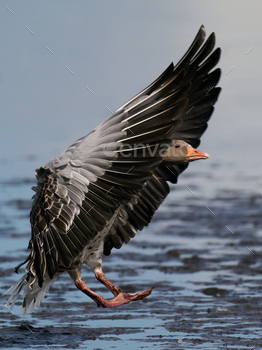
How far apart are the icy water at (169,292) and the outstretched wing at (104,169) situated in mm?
2726

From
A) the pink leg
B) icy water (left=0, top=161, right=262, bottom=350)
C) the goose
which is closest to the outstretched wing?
the goose

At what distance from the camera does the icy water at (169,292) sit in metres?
9.78

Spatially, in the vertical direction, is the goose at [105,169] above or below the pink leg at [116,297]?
above

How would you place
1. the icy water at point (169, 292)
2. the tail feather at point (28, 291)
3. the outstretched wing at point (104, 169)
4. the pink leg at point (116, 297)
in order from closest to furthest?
the outstretched wing at point (104, 169)
the pink leg at point (116, 297)
the tail feather at point (28, 291)
the icy water at point (169, 292)

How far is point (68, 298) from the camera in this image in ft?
38.3

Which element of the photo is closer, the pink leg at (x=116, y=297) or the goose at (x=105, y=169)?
the goose at (x=105, y=169)

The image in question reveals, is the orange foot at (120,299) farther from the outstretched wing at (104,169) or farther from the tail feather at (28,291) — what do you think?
the tail feather at (28,291)

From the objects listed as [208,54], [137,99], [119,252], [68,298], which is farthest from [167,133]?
[119,252]

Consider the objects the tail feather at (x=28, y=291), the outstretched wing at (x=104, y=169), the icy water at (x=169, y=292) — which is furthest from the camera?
the icy water at (x=169, y=292)

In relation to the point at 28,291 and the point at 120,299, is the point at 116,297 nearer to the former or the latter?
the point at 120,299

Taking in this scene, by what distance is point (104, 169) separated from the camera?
6.95 meters

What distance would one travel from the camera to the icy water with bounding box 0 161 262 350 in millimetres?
9781

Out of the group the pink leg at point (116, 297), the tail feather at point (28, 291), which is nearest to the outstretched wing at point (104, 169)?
the pink leg at point (116, 297)

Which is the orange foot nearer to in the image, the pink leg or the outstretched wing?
the pink leg
